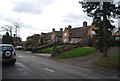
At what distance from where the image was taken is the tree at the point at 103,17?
57.7ft

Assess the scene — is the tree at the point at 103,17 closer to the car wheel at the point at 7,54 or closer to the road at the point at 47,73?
the road at the point at 47,73

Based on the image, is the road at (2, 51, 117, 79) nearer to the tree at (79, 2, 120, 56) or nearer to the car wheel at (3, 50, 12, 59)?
the car wheel at (3, 50, 12, 59)

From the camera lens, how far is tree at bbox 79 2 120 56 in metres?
17.6

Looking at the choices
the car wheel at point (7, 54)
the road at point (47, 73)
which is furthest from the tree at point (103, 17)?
the car wheel at point (7, 54)

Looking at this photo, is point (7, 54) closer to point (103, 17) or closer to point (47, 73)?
point (47, 73)

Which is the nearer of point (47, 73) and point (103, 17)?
point (47, 73)

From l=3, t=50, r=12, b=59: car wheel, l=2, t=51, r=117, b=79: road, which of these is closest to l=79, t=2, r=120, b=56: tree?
l=2, t=51, r=117, b=79: road

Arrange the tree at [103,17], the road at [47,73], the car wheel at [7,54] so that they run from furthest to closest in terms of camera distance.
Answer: the tree at [103,17], the car wheel at [7,54], the road at [47,73]

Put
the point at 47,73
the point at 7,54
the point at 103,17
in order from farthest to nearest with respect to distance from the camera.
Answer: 1. the point at 103,17
2. the point at 7,54
3. the point at 47,73

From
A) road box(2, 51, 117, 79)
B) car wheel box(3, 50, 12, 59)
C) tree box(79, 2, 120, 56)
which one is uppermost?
tree box(79, 2, 120, 56)

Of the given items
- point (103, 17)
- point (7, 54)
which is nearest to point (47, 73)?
point (7, 54)

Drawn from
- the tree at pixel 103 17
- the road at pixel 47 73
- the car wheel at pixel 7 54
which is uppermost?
the tree at pixel 103 17

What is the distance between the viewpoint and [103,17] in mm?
17984

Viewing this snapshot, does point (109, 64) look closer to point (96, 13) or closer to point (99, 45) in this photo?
point (99, 45)
